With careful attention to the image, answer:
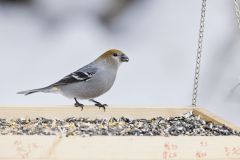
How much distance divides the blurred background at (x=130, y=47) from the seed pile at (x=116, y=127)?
0.67 meters

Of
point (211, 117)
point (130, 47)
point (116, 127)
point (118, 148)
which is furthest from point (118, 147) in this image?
point (130, 47)

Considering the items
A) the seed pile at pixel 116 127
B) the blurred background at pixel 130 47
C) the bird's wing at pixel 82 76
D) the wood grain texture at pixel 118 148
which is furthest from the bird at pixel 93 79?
the wood grain texture at pixel 118 148

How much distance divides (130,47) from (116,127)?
3.09ft

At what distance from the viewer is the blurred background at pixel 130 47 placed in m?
2.63

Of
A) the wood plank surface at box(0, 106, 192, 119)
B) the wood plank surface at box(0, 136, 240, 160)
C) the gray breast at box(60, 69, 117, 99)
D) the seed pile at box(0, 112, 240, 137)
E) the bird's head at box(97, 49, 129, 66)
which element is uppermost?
the bird's head at box(97, 49, 129, 66)

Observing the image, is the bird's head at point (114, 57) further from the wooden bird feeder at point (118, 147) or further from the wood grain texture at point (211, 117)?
the wooden bird feeder at point (118, 147)

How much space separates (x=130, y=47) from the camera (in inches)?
108

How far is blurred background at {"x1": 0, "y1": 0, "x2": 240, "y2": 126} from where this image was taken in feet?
8.62

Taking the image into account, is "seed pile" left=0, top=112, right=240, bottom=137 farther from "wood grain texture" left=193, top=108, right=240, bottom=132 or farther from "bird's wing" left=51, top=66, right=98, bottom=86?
"bird's wing" left=51, top=66, right=98, bottom=86

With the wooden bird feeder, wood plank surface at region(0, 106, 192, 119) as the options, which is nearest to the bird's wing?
wood plank surface at region(0, 106, 192, 119)

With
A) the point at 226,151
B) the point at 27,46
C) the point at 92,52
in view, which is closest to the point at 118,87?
the point at 92,52

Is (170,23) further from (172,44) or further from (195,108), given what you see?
(195,108)

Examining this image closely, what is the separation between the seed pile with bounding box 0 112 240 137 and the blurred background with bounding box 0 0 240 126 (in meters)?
0.67

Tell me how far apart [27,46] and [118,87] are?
18.8 inches
